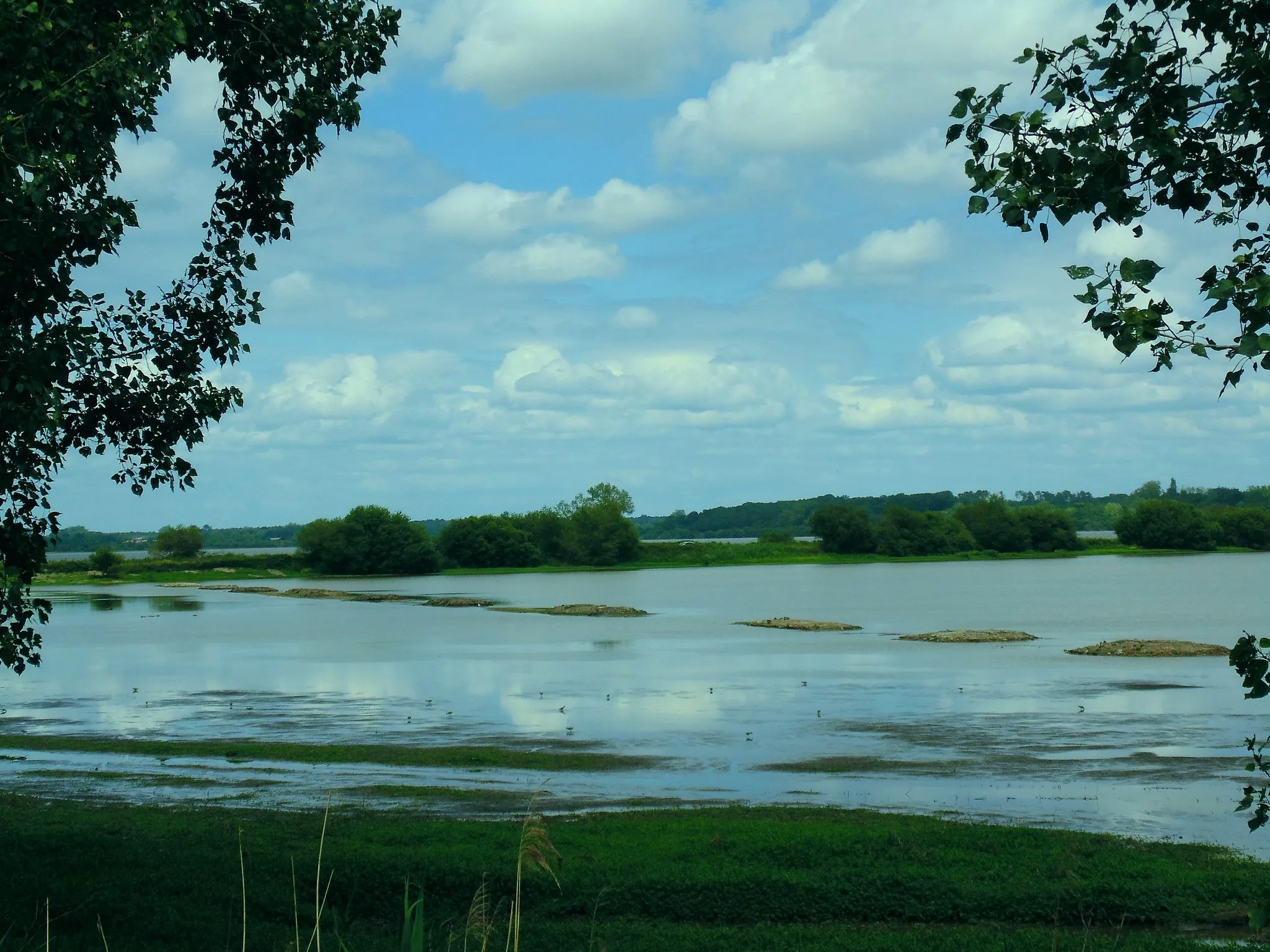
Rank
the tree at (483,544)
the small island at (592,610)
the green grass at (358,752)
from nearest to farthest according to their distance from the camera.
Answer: the green grass at (358,752) → the small island at (592,610) → the tree at (483,544)

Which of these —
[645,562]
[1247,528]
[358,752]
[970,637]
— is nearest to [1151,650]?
[970,637]

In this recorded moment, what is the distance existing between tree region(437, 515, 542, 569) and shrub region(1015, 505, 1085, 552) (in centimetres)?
7206

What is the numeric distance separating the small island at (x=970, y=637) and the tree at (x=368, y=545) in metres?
102

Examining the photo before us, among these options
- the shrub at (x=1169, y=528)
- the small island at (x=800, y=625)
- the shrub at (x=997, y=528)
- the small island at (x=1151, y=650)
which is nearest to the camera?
the small island at (x=1151, y=650)

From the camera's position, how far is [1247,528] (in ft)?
534

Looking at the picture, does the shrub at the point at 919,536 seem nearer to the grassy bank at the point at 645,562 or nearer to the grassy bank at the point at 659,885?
the grassy bank at the point at 645,562

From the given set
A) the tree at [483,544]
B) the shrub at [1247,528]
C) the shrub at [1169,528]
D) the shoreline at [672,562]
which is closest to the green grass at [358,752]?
the shoreline at [672,562]

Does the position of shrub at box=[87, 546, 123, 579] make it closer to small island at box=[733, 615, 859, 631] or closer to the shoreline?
the shoreline

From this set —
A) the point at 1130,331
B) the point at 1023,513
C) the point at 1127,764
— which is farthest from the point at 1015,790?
the point at 1023,513

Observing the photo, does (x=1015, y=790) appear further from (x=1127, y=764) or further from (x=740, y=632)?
(x=740, y=632)

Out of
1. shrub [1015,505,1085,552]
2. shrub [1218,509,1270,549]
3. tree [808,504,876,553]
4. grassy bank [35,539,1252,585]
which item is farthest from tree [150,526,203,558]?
shrub [1218,509,1270,549]

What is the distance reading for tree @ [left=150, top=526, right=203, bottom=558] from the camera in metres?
179

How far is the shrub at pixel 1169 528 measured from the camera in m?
162

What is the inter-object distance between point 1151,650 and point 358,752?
115 feet
